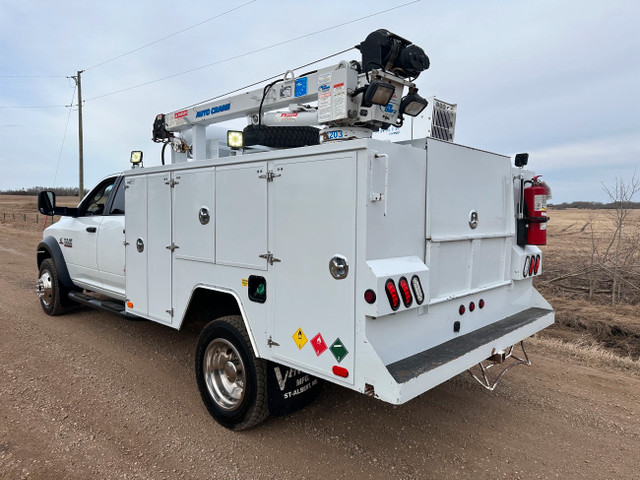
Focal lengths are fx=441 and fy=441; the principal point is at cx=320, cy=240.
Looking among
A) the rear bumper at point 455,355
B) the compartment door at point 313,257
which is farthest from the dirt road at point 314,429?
the compartment door at point 313,257

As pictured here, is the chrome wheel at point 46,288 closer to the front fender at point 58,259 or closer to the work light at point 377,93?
the front fender at point 58,259

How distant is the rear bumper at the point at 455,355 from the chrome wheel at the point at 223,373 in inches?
54.6

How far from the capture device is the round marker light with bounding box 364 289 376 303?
259cm

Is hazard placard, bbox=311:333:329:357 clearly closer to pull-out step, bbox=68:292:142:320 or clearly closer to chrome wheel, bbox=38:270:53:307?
pull-out step, bbox=68:292:142:320

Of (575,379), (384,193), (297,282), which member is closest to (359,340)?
(297,282)

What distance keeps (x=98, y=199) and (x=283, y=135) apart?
3129 mm

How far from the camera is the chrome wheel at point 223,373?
3576 mm

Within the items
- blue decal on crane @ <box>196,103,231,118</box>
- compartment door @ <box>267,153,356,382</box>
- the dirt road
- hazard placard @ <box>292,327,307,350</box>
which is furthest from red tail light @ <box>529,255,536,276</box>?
blue decal on crane @ <box>196,103,231,118</box>

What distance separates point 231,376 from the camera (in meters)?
3.63

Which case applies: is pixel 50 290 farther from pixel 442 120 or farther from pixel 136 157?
pixel 442 120

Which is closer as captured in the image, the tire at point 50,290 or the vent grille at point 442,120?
the vent grille at point 442,120

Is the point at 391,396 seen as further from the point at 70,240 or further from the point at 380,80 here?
the point at 70,240

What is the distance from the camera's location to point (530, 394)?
4262 millimetres

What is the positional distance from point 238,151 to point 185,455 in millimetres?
2877
